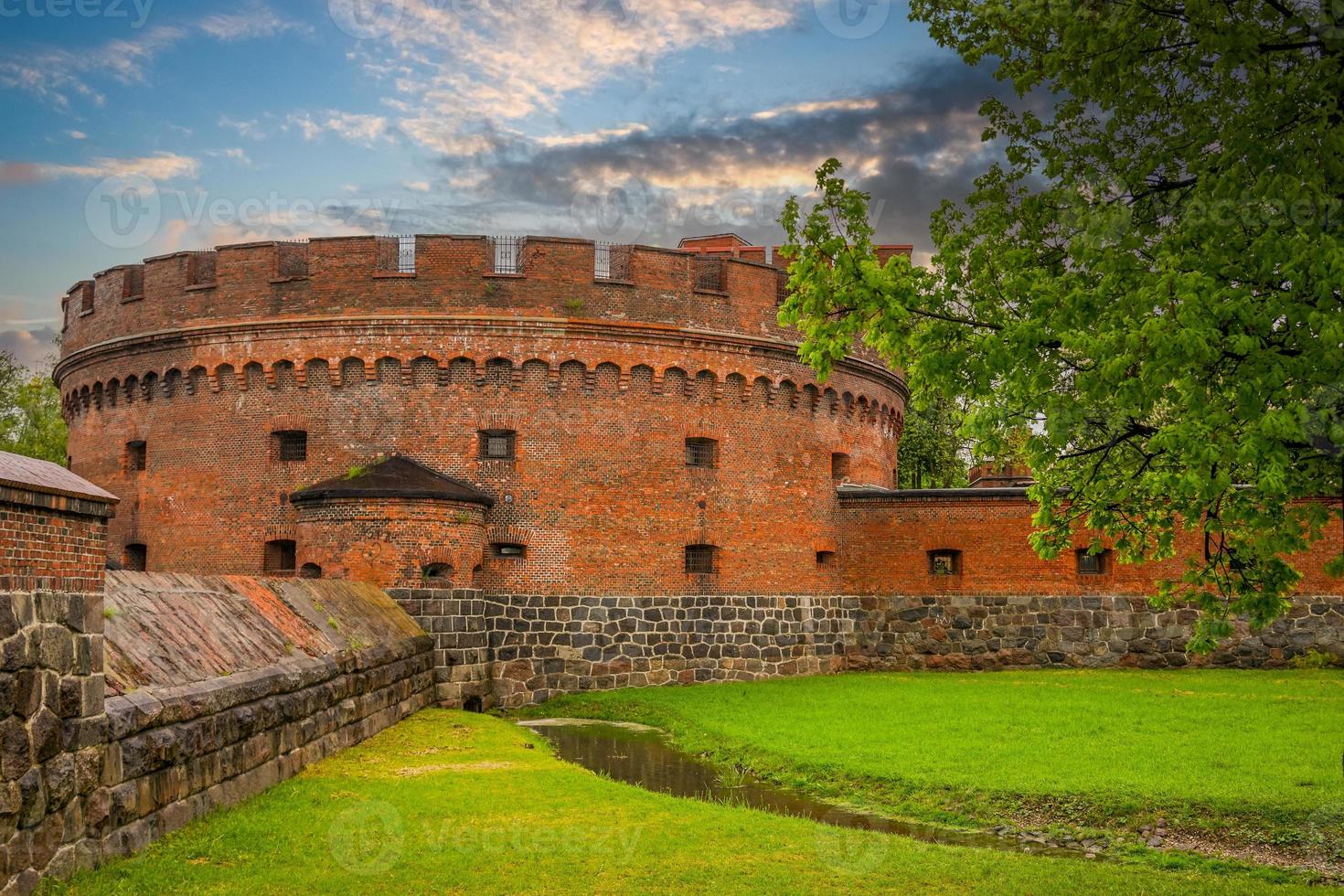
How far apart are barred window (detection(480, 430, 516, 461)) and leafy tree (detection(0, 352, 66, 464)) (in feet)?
79.7

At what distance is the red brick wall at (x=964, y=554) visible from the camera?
22984 mm

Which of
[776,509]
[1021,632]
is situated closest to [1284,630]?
[1021,632]

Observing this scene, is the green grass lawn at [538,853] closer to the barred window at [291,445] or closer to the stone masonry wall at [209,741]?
the stone masonry wall at [209,741]

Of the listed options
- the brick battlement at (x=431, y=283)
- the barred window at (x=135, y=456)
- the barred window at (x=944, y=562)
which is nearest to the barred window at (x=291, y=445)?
the brick battlement at (x=431, y=283)

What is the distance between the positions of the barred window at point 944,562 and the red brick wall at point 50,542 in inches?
740

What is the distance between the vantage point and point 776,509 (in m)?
22.4

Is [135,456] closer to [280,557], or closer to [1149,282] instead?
[280,557]

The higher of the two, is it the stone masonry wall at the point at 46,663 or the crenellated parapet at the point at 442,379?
the crenellated parapet at the point at 442,379

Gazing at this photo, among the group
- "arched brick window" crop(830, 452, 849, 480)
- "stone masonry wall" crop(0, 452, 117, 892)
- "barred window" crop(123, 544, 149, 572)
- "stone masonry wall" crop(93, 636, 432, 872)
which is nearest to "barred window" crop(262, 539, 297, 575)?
"barred window" crop(123, 544, 149, 572)

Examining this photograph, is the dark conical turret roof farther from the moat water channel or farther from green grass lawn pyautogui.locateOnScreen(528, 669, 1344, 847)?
the moat water channel

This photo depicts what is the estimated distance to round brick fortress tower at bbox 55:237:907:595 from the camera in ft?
66.7

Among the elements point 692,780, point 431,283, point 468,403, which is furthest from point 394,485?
point 692,780

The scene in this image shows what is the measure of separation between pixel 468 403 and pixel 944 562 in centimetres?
1028

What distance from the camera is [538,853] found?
25.5 feet
